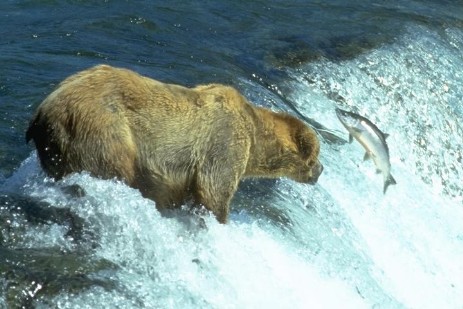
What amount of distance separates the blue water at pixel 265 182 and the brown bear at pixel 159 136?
15 cm

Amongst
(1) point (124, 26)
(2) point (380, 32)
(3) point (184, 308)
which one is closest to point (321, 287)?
(3) point (184, 308)

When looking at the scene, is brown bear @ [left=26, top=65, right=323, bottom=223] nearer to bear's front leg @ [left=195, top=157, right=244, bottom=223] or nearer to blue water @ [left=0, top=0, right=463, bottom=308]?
bear's front leg @ [left=195, top=157, right=244, bottom=223]

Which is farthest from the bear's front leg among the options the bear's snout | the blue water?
the bear's snout

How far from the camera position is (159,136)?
623 centimetres

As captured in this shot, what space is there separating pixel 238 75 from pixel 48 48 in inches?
73.8

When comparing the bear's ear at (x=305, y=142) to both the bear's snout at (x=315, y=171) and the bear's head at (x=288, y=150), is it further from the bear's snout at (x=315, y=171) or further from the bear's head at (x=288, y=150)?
the bear's snout at (x=315, y=171)

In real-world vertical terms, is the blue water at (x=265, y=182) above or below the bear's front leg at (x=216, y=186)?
below

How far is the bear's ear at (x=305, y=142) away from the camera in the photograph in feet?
24.5

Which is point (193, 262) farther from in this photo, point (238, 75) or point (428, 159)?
point (428, 159)

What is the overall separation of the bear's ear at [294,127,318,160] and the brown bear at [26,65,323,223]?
0.10 m

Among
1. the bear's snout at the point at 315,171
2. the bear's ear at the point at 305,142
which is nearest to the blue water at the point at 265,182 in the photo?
the bear's snout at the point at 315,171

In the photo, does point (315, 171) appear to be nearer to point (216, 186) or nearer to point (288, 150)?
point (288, 150)

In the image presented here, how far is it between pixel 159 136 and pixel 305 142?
5.24ft

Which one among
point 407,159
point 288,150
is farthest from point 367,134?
point 407,159
